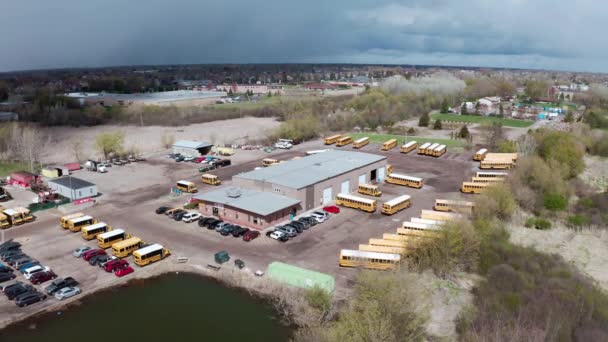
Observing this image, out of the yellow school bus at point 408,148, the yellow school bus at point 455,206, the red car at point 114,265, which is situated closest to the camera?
the red car at point 114,265

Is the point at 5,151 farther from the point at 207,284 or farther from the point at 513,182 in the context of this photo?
the point at 513,182

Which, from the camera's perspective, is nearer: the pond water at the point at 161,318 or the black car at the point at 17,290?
the pond water at the point at 161,318

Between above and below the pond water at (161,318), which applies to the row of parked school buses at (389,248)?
above

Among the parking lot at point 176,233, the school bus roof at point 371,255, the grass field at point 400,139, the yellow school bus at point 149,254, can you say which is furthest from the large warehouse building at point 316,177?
the grass field at point 400,139

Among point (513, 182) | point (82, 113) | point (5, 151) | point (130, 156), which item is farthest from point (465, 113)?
point (5, 151)

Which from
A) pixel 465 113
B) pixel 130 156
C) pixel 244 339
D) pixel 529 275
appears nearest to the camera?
pixel 244 339

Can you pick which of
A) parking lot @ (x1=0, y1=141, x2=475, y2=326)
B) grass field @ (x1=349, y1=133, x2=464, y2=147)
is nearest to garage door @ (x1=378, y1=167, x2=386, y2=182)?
parking lot @ (x1=0, y1=141, x2=475, y2=326)

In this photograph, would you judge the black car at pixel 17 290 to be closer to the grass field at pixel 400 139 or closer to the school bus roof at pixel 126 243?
the school bus roof at pixel 126 243

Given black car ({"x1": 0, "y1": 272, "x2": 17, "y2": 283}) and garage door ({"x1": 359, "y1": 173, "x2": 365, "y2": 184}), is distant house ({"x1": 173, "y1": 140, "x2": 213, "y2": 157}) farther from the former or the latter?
black car ({"x1": 0, "y1": 272, "x2": 17, "y2": 283})
